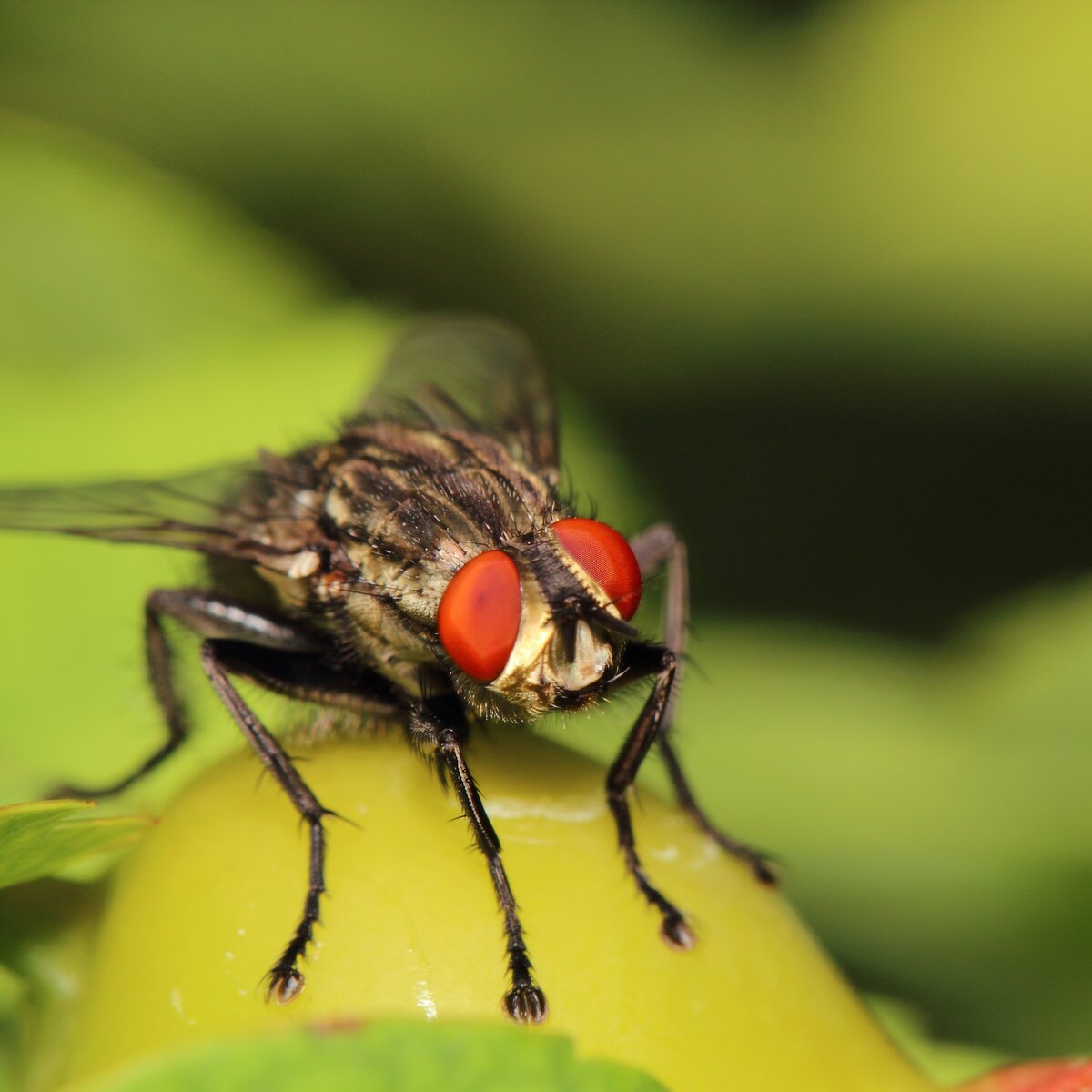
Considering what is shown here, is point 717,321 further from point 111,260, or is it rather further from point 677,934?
point 677,934

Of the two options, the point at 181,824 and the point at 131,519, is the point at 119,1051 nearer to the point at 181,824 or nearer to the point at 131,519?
the point at 181,824

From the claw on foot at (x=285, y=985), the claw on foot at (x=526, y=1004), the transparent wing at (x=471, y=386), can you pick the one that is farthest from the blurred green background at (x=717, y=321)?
the claw on foot at (x=526, y=1004)

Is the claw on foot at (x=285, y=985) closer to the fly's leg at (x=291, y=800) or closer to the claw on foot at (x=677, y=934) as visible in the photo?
the fly's leg at (x=291, y=800)

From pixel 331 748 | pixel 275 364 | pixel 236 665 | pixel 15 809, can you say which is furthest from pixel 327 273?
pixel 15 809

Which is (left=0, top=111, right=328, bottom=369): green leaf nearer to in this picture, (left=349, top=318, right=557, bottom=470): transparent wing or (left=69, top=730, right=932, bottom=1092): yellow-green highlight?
(left=349, top=318, right=557, bottom=470): transparent wing

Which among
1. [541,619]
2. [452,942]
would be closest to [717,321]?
[541,619]

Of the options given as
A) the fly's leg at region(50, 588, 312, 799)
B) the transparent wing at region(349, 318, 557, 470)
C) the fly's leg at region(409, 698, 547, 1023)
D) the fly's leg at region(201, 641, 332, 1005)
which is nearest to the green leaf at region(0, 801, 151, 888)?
the fly's leg at region(201, 641, 332, 1005)

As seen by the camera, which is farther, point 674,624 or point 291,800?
point 674,624
